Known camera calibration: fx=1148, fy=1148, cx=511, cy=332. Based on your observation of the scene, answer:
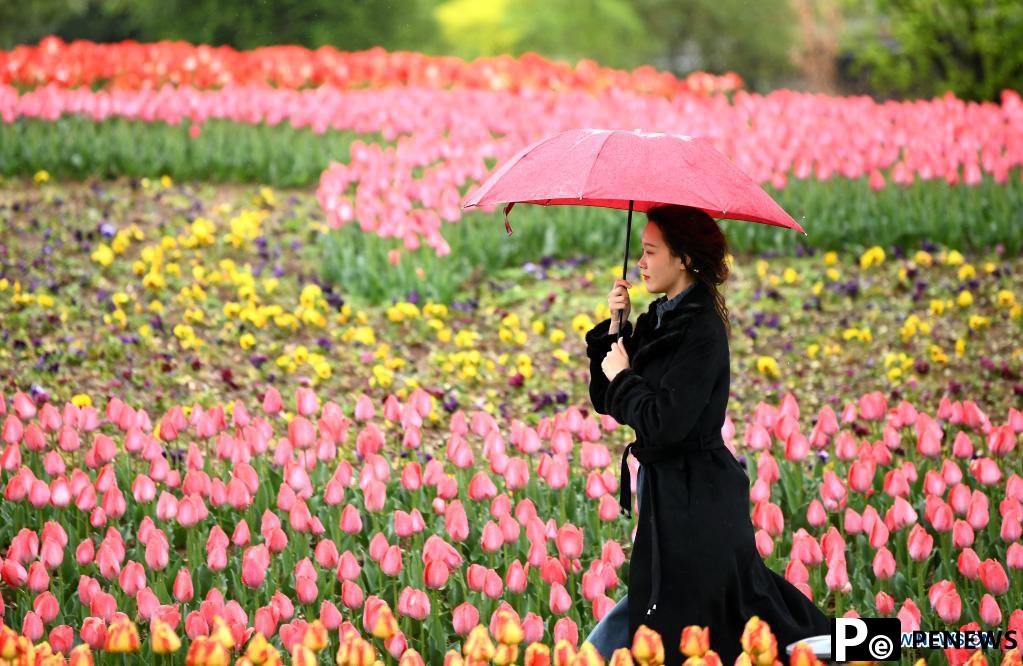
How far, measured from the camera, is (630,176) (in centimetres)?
265

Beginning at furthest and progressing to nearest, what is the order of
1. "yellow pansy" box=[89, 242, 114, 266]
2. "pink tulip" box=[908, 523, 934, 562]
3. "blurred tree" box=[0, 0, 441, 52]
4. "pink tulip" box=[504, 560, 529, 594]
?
"blurred tree" box=[0, 0, 441, 52], "yellow pansy" box=[89, 242, 114, 266], "pink tulip" box=[908, 523, 934, 562], "pink tulip" box=[504, 560, 529, 594]

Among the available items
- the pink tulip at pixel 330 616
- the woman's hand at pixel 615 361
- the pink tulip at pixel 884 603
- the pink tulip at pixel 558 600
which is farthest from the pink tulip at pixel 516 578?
the pink tulip at pixel 884 603

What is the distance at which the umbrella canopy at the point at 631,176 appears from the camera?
8.56 ft

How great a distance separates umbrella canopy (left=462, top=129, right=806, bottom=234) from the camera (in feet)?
8.56

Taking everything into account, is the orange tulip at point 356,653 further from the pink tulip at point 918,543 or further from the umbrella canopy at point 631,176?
the pink tulip at point 918,543

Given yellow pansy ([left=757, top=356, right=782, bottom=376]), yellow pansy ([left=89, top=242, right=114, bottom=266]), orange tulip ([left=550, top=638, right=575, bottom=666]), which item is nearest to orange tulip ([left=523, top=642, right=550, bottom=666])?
orange tulip ([left=550, top=638, right=575, bottom=666])

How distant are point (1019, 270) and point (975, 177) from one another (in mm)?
670

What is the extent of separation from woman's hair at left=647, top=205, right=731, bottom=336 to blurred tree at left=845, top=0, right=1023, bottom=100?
1037cm

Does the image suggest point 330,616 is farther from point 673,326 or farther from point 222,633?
point 673,326

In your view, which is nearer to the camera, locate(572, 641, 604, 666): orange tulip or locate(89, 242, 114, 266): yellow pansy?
locate(572, 641, 604, 666): orange tulip

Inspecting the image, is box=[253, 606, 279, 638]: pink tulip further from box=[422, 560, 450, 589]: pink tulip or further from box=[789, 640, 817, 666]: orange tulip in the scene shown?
box=[789, 640, 817, 666]: orange tulip

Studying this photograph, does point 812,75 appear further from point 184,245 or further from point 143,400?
point 143,400

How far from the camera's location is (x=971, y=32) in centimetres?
1240

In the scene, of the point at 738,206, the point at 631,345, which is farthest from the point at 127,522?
the point at 738,206
